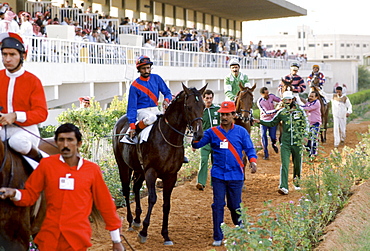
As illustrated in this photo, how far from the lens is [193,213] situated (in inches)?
396

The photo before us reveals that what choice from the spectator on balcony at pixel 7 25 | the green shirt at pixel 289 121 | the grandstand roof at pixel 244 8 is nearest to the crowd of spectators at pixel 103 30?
the spectator on balcony at pixel 7 25

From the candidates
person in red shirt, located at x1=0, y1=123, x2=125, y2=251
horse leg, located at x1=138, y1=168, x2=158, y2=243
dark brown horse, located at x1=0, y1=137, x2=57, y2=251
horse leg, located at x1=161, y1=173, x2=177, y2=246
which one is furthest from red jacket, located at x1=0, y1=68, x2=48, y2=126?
horse leg, located at x1=161, y1=173, x2=177, y2=246

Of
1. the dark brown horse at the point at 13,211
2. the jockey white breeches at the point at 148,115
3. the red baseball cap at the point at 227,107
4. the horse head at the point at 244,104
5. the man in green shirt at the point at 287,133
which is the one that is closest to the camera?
the dark brown horse at the point at 13,211

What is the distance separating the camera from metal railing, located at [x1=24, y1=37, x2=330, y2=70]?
1611 centimetres

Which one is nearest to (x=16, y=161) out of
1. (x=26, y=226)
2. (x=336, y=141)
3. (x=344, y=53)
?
(x=26, y=226)

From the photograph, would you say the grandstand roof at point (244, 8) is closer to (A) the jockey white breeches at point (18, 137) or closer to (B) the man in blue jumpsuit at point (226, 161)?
(B) the man in blue jumpsuit at point (226, 161)

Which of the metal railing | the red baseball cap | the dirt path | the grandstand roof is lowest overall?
the dirt path

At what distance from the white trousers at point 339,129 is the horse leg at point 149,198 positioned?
11.4m

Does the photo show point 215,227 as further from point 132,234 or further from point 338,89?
point 338,89

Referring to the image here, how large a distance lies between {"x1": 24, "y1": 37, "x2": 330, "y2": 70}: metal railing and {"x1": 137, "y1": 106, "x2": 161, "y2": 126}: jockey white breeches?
6486 millimetres

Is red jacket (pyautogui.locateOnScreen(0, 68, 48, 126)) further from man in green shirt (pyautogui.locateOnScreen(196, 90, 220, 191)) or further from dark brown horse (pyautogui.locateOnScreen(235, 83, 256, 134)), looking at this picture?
dark brown horse (pyautogui.locateOnScreen(235, 83, 256, 134))

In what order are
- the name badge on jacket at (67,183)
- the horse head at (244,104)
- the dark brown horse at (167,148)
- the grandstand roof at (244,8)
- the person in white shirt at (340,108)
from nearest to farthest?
the name badge on jacket at (67,183) → the dark brown horse at (167,148) → the horse head at (244,104) → the person in white shirt at (340,108) → the grandstand roof at (244,8)

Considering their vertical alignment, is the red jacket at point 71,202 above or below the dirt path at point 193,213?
above

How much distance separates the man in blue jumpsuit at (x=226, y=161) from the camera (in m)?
7.90
